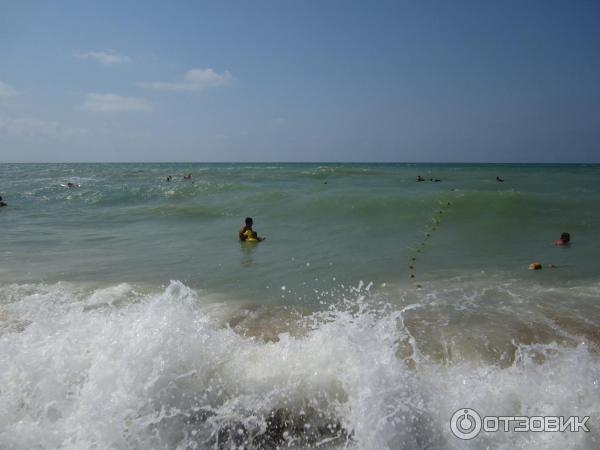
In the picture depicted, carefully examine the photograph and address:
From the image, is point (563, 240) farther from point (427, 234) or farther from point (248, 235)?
point (248, 235)

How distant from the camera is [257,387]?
151 inches

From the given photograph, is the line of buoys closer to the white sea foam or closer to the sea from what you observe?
the sea

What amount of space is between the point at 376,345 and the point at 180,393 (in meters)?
1.96

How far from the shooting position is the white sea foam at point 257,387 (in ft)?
10.9

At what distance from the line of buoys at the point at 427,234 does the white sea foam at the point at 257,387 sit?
2.95 metres

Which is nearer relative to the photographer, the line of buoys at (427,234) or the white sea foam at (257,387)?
the white sea foam at (257,387)

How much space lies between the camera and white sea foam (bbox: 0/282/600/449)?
333 cm

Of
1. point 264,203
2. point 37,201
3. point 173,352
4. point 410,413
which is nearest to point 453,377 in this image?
point 410,413

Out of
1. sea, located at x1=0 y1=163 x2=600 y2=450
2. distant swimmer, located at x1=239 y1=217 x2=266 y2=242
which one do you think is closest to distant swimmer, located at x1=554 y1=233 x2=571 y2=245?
sea, located at x1=0 y1=163 x2=600 y2=450

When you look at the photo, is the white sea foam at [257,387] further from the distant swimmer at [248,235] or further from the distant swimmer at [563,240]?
the distant swimmer at [563,240]

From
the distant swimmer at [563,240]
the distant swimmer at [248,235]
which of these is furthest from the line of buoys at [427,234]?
the distant swimmer at [248,235]

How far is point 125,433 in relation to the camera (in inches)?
133

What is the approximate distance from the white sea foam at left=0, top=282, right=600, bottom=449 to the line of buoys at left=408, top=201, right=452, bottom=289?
295 centimetres

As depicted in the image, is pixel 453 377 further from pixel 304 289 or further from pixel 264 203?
pixel 264 203
